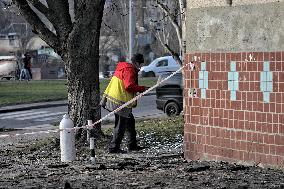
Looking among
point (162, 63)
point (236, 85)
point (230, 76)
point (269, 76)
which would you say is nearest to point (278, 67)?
point (269, 76)

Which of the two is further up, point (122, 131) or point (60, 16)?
point (60, 16)

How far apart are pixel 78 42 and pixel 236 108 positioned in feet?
15.1

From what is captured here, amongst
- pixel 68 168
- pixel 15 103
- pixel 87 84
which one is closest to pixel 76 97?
pixel 87 84

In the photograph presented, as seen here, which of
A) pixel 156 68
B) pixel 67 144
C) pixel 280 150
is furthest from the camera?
pixel 156 68

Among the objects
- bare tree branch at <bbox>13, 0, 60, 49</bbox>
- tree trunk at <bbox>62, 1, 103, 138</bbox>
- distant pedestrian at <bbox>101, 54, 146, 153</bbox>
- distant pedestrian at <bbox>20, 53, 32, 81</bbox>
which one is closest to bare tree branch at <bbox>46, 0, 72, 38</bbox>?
bare tree branch at <bbox>13, 0, 60, 49</bbox>

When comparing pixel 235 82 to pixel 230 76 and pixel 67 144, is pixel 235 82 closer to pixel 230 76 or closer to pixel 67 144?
pixel 230 76

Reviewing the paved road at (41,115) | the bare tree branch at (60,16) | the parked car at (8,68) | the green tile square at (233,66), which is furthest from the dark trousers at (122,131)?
the parked car at (8,68)

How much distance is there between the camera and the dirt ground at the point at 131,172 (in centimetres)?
931

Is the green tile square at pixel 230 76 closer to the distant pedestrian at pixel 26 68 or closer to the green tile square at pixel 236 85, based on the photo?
the green tile square at pixel 236 85

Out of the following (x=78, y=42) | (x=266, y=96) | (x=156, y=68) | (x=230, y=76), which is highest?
(x=78, y=42)

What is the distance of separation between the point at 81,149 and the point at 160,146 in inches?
56.9

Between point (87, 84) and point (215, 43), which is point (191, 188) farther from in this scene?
point (87, 84)

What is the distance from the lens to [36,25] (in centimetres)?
1486

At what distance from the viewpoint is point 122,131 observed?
13930 mm
